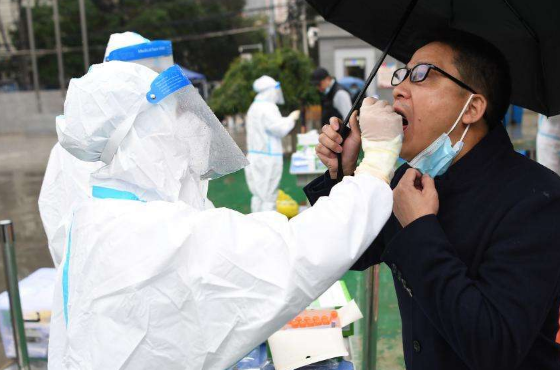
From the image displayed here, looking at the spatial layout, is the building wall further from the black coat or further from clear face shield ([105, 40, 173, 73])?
the black coat

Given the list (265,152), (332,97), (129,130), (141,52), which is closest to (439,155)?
(129,130)

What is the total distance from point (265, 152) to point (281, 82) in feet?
13.3

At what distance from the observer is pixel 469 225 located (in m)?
1.34

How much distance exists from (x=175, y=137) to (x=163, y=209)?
0.28 m

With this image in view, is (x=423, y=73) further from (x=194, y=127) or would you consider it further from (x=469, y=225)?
(x=194, y=127)

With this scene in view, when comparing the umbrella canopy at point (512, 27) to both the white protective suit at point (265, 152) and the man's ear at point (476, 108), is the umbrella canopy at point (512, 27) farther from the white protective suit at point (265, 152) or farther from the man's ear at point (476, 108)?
the white protective suit at point (265, 152)

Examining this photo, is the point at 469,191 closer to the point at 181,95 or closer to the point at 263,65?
the point at 181,95

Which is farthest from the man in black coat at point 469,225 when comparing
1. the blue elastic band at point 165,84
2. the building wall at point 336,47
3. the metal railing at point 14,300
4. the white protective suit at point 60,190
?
the building wall at point 336,47

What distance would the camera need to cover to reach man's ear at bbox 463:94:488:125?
1414 millimetres

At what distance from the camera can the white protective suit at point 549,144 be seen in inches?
187

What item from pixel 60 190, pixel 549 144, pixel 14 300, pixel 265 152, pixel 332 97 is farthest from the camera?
pixel 332 97

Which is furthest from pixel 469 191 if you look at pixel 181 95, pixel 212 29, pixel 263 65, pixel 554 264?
pixel 212 29

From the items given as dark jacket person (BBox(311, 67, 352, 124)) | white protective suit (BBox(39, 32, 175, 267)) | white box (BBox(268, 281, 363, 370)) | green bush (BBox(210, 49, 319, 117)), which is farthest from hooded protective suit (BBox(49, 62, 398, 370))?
green bush (BBox(210, 49, 319, 117))

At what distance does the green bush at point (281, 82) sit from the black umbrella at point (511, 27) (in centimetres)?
911
